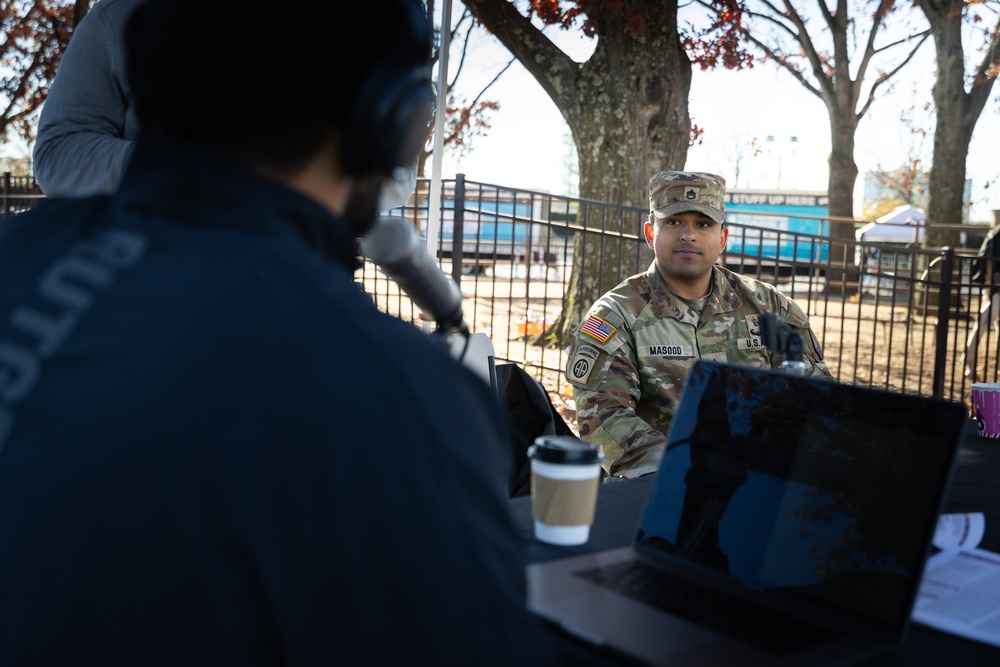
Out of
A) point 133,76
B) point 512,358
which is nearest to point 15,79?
point 512,358

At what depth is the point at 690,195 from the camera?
323 cm

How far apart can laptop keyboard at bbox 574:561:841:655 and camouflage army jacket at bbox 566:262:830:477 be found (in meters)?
1.23

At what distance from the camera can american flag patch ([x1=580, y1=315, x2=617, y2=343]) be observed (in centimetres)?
296

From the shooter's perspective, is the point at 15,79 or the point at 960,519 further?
the point at 15,79

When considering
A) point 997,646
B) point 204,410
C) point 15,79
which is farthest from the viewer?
point 15,79

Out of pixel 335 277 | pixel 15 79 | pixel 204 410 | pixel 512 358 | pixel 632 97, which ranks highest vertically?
pixel 15 79

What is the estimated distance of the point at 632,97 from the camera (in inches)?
280

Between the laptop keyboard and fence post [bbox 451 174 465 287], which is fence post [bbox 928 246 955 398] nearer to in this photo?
fence post [bbox 451 174 465 287]

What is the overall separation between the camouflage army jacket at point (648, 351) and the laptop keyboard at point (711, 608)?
1.23 metres

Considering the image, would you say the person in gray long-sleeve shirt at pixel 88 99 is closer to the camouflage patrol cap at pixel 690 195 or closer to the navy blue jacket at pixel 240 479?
the navy blue jacket at pixel 240 479

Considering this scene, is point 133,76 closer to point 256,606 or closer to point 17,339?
point 17,339

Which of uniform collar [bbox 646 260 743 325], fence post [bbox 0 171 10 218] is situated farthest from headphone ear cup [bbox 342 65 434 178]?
fence post [bbox 0 171 10 218]

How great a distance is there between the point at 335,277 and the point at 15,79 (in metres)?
14.0

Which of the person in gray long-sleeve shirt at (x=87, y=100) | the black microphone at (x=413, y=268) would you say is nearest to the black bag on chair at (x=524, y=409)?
the person in gray long-sleeve shirt at (x=87, y=100)
